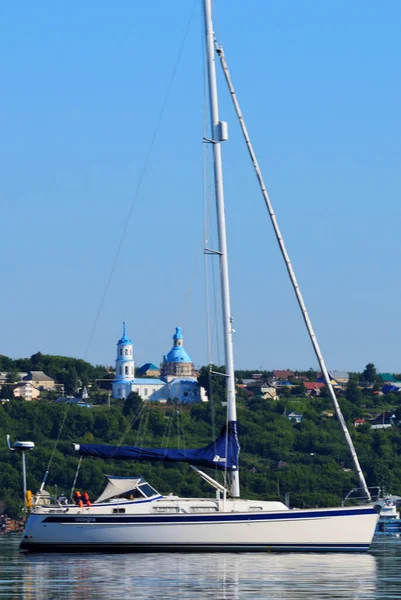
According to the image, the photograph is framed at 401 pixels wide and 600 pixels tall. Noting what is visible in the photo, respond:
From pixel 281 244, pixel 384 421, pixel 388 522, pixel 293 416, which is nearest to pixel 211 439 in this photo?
pixel 293 416

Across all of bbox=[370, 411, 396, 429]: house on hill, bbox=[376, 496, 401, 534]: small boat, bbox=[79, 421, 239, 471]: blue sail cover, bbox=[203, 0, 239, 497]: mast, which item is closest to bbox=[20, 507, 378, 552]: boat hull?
bbox=[203, 0, 239, 497]: mast

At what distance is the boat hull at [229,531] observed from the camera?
42750 mm

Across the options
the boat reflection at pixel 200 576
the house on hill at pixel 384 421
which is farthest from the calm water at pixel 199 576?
the house on hill at pixel 384 421

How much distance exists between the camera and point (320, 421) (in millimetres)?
171375

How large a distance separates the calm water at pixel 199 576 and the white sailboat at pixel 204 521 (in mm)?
449

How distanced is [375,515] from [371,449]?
10523 centimetres

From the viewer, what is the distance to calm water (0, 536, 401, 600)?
3238 centimetres

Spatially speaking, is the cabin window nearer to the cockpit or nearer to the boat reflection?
the cockpit

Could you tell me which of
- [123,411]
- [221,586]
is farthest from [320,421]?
[221,586]

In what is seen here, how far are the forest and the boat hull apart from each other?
58.7 meters

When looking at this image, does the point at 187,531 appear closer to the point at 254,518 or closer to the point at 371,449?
the point at 254,518

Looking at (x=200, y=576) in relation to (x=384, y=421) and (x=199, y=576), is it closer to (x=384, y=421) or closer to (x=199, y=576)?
(x=199, y=576)

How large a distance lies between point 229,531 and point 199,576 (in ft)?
22.4

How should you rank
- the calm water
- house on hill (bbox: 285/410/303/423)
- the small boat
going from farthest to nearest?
1. house on hill (bbox: 285/410/303/423)
2. the small boat
3. the calm water
